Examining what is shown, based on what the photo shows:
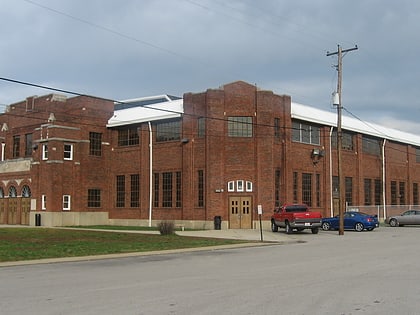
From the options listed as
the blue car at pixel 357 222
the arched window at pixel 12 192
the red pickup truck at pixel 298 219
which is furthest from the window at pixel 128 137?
the blue car at pixel 357 222

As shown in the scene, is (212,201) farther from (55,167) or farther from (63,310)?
(63,310)

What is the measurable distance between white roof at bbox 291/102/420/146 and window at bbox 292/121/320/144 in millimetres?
653

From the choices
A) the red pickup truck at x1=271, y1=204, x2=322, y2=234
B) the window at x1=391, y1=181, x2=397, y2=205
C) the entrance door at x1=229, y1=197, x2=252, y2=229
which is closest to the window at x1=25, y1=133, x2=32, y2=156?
the entrance door at x1=229, y1=197, x2=252, y2=229

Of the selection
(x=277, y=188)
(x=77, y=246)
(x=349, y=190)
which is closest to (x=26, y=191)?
(x=277, y=188)

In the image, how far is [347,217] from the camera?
3812 centimetres

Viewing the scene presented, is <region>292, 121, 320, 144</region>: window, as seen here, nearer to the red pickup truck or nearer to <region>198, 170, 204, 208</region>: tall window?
<region>198, 170, 204, 208</region>: tall window

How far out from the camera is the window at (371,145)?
52500 mm

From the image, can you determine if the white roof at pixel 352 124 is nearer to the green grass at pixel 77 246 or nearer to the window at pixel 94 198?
the window at pixel 94 198

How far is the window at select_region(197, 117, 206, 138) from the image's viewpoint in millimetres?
39606

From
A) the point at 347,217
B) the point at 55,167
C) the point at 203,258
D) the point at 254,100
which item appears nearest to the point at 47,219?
the point at 55,167

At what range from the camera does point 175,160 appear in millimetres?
41750

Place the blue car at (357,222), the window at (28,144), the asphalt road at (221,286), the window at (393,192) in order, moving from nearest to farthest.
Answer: the asphalt road at (221,286) → the blue car at (357,222) → the window at (28,144) → the window at (393,192)

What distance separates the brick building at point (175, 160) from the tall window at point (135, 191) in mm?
82

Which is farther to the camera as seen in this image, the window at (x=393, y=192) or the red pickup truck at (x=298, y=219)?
the window at (x=393, y=192)
